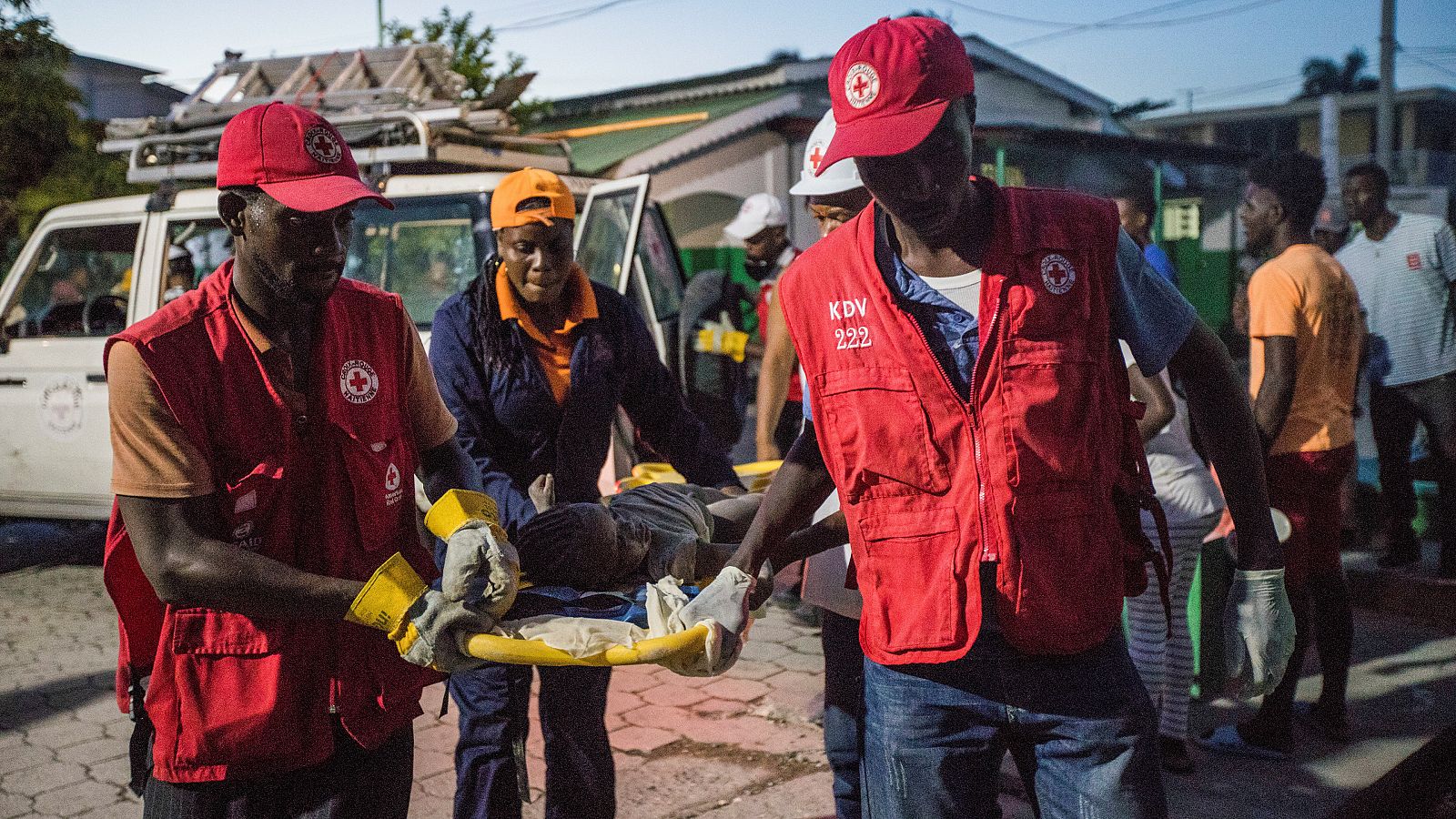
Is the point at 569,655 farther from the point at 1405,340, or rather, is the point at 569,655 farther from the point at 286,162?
the point at 1405,340

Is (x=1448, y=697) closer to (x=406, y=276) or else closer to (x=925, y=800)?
(x=925, y=800)

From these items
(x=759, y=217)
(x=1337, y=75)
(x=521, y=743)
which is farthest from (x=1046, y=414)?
(x=1337, y=75)

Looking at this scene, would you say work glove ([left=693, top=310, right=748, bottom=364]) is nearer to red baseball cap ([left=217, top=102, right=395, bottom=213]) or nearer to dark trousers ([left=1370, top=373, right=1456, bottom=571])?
dark trousers ([left=1370, top=373, right=1456, bottom=571])

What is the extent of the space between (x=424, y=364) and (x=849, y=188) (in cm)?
142

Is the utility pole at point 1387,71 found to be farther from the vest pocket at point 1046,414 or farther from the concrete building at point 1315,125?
the vest pocket at point 1046,414

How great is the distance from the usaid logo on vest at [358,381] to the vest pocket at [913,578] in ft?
3.19

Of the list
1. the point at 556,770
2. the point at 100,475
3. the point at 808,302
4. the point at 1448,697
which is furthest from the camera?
the point at 100,475

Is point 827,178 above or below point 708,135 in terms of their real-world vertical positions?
below

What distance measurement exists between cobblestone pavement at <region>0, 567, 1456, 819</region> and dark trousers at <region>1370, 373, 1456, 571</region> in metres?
0.59

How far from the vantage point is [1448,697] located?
16.4 ft

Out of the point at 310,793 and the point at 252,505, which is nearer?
the point at 252,505

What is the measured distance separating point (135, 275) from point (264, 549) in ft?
18.4

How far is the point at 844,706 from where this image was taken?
3342 mm

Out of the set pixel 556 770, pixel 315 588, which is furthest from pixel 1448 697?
pixel 315 588
